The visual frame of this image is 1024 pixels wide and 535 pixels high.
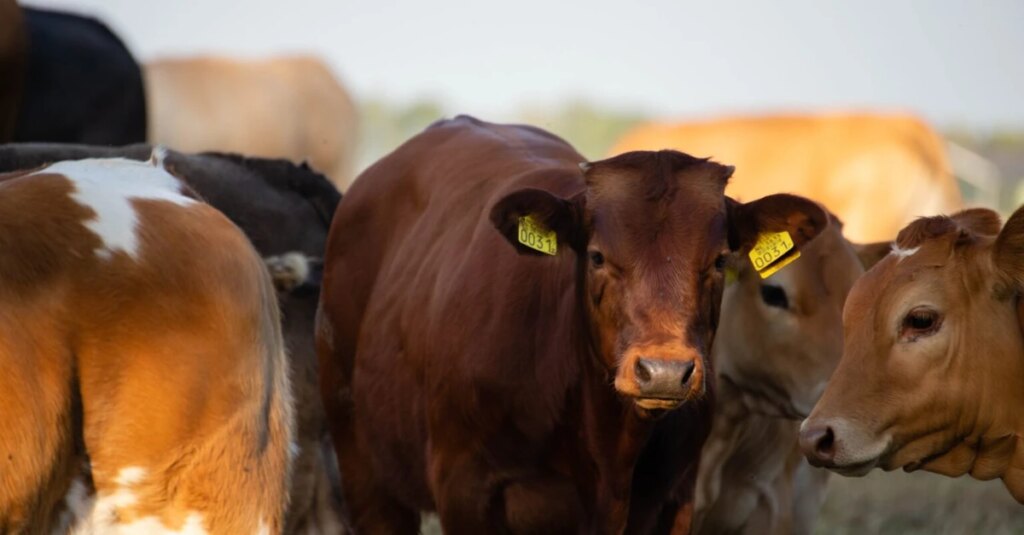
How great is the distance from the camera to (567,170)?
5727mm

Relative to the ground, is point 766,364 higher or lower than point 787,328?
lower

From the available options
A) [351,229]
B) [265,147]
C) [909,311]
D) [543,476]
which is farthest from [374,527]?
[265,147]

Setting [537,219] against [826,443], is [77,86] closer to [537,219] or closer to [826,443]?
[537,219]

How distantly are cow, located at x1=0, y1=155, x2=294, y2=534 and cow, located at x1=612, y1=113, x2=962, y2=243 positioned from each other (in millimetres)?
14297

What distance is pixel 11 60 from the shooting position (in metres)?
10.0

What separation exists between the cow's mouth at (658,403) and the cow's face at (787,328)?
2.05 m

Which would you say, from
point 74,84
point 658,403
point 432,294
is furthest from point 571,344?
point 74,84

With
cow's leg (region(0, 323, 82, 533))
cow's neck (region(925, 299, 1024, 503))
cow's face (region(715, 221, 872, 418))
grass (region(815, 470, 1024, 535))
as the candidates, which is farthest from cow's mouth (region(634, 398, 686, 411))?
grass (region(815, 470, 1024, 535))

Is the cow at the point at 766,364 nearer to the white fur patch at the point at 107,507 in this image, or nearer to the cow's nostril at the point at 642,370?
the cow's nostril at the point at 642,370

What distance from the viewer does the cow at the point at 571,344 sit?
494cm

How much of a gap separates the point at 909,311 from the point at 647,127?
650 inches

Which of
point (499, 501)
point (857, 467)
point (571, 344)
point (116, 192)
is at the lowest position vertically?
point (499, 501)

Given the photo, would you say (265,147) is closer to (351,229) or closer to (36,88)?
(36,88)

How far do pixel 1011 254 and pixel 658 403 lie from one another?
3.85 ft
